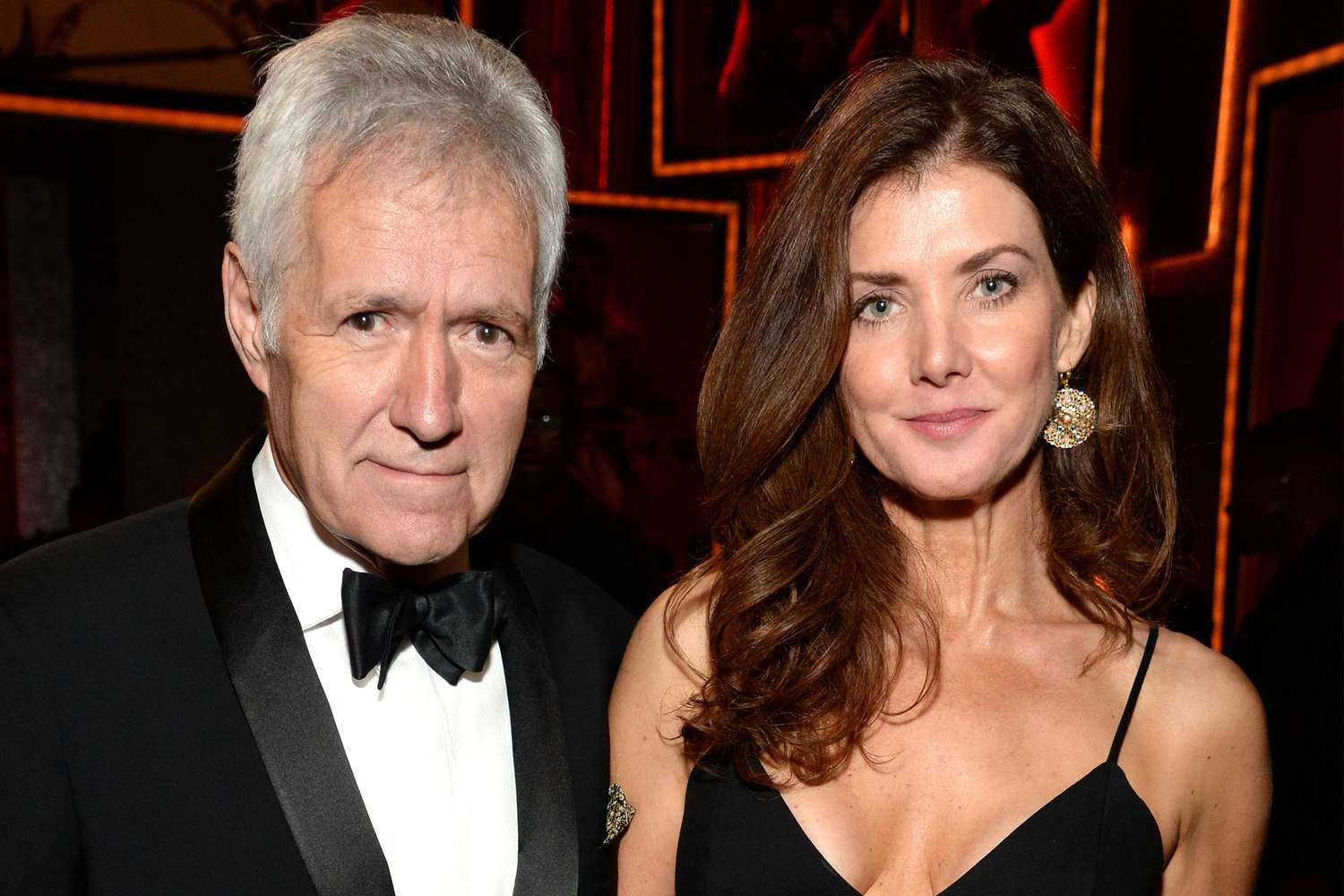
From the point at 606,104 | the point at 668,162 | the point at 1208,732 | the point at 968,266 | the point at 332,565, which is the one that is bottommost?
the point at 1208,732

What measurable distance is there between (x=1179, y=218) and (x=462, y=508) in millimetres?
3250

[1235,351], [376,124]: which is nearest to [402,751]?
[376,124]

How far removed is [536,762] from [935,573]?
782 millimetres

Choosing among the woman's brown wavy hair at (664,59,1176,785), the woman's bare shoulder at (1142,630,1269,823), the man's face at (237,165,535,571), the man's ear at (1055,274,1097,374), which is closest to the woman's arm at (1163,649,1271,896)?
the woman's bare shoulder at (1142,630,1269,823)

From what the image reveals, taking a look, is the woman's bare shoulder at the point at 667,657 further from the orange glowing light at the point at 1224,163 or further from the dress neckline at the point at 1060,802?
the orange glowing light at the point at 1224,163

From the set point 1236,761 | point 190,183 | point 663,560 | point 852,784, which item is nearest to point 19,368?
point 190,183

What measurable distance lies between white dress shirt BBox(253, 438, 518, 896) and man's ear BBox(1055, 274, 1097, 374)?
1109mm

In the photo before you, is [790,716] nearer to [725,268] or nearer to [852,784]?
[852,784]

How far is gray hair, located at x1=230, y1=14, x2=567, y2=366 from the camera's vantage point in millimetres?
1530

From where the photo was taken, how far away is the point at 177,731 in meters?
1.48

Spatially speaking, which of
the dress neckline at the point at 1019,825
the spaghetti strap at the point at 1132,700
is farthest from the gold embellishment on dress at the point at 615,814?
the spaghetti strap at the point at 1132,700

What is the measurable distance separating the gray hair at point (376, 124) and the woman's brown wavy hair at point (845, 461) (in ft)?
1.77

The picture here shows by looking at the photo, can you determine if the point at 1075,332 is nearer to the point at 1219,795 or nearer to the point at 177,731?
the point at 1219,795

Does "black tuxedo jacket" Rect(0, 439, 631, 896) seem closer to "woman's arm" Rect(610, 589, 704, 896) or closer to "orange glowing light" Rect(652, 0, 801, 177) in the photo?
"woman's arm" Rect(610, 589, 704, 896)
